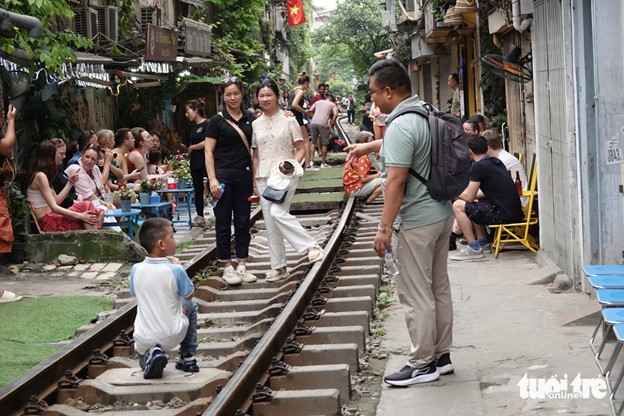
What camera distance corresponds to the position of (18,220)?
12688 millimetres

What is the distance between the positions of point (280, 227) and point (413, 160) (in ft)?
13.3

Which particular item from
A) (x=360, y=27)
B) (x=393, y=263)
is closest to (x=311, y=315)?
(x=393, y=263)

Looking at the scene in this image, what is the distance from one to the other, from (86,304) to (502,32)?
1191 centimetres

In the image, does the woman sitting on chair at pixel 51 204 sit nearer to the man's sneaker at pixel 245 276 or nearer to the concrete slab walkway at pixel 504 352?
the man's sneaker at pixel 245 276

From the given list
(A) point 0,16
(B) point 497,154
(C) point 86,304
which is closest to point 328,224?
(B) point 497,154

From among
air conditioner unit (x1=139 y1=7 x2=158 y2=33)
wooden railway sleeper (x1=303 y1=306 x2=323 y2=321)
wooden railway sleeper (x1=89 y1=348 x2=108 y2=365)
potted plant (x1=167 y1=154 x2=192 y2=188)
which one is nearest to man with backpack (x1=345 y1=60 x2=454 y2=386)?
wooden railway sleeper (x1=303 y1=306 x2=323 y2=321)

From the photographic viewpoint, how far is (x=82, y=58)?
16.1m

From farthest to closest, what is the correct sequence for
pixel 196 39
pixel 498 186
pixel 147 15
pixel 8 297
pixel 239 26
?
pixel 239 26 → pixel 147 15 → pixel 196 39 → pixel 498 186 → pixel 8 297

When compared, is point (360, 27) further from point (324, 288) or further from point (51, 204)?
point (324, 288)

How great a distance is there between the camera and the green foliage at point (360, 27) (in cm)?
5806

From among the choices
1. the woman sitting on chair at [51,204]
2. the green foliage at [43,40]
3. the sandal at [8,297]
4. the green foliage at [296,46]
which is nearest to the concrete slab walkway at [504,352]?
the sandal at [8,297]

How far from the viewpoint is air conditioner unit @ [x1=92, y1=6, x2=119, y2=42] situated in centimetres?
2019

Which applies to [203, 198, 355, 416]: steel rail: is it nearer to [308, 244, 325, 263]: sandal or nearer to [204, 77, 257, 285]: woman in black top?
[308, 244, 325, 263]: sandal

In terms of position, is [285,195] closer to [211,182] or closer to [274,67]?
[211,182]
